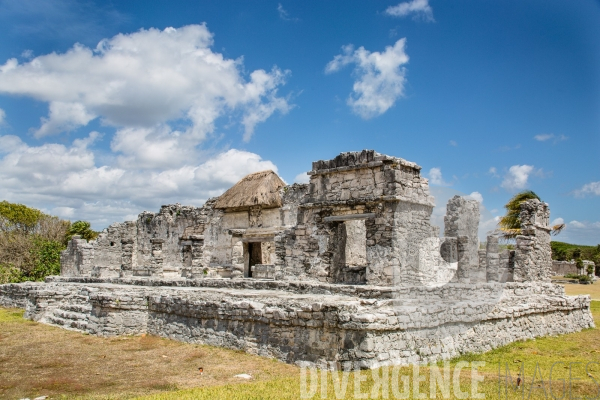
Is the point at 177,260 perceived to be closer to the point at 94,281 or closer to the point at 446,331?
the point at 94,281

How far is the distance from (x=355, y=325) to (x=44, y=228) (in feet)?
98.1

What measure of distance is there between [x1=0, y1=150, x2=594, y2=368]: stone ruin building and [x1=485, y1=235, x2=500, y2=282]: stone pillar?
0.04 meters

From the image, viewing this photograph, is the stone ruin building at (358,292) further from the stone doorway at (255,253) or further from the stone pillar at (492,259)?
the stone doorway at (255,253)

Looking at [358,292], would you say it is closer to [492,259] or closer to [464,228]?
[464,228]

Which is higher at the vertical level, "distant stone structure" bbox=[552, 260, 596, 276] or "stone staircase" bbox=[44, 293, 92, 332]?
"distant stone structure" bbox=[552, 260, 596, 276]

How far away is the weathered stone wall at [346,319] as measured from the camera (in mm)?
6812

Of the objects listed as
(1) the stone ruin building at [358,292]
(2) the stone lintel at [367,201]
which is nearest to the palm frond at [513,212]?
(1) the stone ruin building at [358,292]

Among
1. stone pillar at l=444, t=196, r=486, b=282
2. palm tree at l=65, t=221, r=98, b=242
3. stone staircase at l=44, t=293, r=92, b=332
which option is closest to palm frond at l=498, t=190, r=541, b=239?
stone pillar at l=444, t=196, r=486, b=282

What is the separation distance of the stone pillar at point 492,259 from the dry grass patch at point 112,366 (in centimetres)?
858

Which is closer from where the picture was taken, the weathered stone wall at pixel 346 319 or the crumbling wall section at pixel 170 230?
the weathered stone wall at pixel 346 319

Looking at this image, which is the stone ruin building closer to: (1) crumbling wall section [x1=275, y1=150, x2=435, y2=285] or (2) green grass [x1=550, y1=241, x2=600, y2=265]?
(1) crumbling wall section [x1=275, y1=150, x2=435, y2=285]

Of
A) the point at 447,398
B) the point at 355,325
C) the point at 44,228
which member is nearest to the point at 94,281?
the point at 355,325

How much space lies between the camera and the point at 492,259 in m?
14.1

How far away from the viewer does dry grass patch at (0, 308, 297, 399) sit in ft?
20.7
